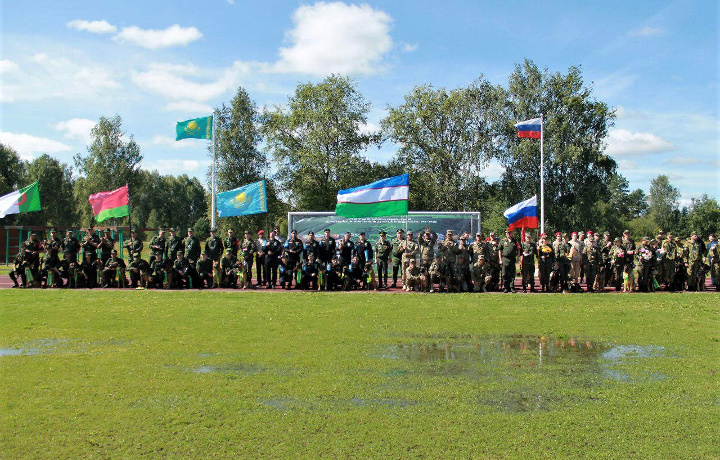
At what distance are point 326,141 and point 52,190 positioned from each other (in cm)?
4075

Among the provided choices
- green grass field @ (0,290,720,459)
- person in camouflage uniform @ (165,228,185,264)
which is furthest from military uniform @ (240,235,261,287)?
green grass field @ (0,290,720,459)

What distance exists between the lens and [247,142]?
42.5m

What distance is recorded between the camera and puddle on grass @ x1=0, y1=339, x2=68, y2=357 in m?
8.55

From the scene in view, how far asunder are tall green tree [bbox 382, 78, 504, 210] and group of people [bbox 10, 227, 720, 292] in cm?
1933

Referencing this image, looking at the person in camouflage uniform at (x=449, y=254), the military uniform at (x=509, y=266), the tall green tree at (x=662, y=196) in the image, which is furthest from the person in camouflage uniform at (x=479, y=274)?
the tall green tree at (x=662, y=196)

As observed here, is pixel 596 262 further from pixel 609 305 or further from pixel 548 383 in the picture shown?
pixel 548 383

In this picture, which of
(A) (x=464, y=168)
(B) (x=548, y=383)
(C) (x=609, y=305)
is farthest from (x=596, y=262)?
(A) (x=464, y=168)

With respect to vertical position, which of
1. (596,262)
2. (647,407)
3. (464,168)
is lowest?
(647,407)

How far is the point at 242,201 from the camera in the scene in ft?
66.9

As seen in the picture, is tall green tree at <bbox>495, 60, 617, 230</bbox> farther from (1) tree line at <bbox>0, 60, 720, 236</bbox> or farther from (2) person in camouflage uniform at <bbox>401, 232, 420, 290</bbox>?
(2) person in camouflage uniform at <bbox>401, 232, 420, 290</bbox>

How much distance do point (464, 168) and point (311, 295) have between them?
24.1m

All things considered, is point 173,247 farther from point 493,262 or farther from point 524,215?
point 524,215

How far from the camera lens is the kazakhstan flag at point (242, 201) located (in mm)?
20250

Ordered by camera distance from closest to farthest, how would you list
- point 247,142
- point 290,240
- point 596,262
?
point 596,262, point 290,240, point 247,142
